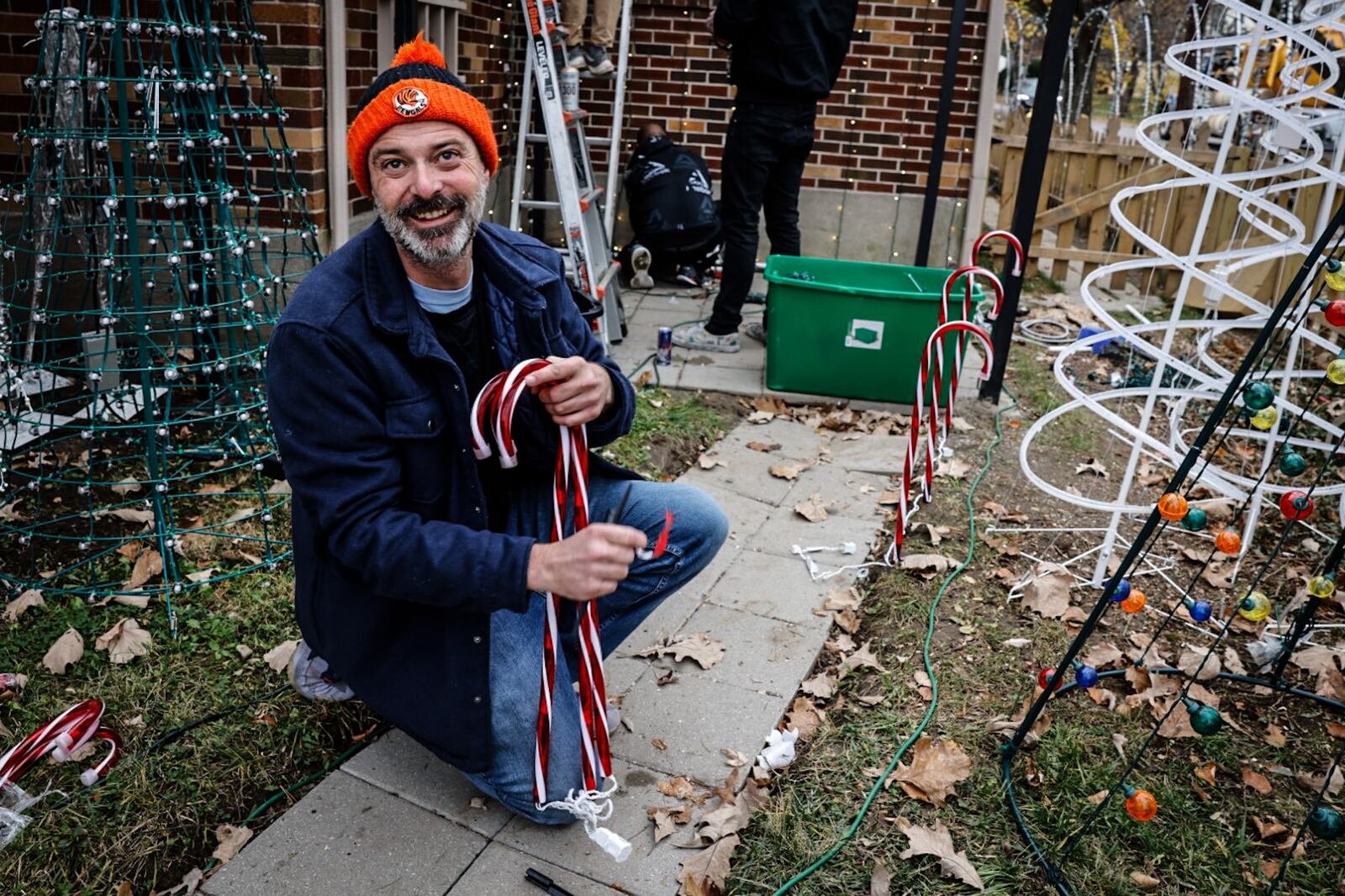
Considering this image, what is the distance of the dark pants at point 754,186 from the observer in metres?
5.25

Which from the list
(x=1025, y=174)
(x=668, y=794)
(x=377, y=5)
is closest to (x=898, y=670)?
(x=668, y=794)

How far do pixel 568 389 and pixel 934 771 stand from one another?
53.0 inches

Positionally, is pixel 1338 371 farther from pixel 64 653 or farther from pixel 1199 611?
pixel 64 653

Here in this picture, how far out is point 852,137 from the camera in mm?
7418

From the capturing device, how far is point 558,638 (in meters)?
2.18

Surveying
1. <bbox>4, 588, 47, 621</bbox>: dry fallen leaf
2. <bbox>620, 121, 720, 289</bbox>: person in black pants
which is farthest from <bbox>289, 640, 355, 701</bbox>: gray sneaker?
<bbox>620, 121, 720, 289</bbox>: person in black pants

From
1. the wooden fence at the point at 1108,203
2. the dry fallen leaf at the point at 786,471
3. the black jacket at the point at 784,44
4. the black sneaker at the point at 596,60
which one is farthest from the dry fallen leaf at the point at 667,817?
the wooden fence at the point at 1108,203

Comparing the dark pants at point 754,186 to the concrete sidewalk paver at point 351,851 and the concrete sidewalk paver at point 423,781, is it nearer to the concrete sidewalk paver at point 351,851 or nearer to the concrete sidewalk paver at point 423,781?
the concrete sidewalk paver at point 423,781

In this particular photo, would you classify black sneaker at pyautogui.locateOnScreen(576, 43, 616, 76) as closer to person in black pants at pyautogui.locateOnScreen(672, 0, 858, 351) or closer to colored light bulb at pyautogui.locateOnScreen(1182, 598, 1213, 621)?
person in black pants at pyautogui.locateOnScreen(672, 0, 858, 351)

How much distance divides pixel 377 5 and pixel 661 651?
3.84 m

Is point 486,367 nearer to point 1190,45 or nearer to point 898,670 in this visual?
point 898,670

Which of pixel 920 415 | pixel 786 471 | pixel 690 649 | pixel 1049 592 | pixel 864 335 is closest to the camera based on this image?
pixel 690 649

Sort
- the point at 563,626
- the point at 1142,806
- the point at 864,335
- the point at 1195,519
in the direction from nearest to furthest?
1. the point at 1142,806
2. the point at 1195,519
3. the point at 563,626
4. the point at 864,335

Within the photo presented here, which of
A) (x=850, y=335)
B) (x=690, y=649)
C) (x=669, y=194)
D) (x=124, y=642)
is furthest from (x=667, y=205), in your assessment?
(x=124, y=642)
